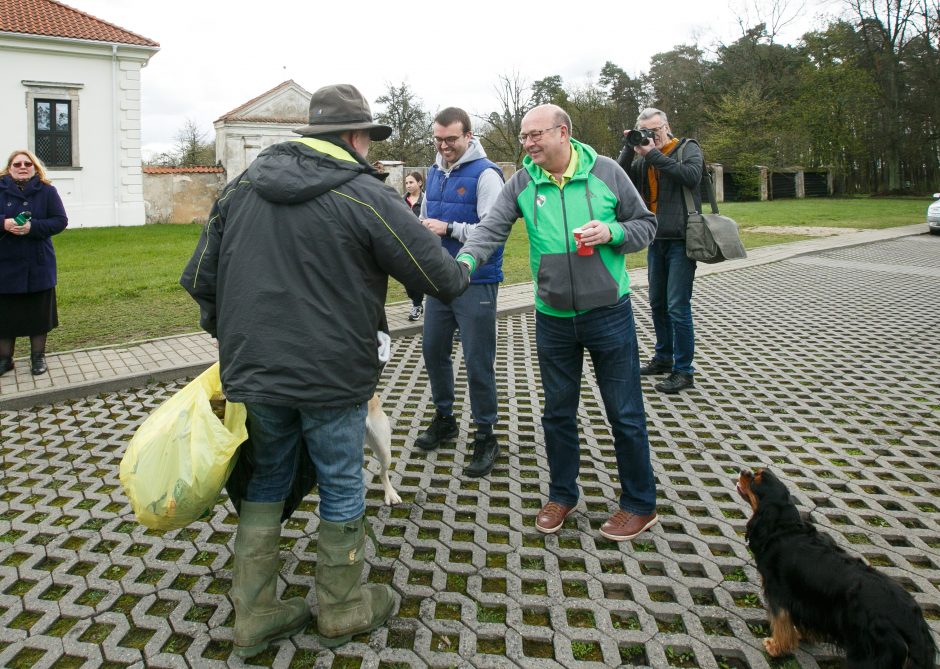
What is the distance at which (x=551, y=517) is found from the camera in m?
3.68

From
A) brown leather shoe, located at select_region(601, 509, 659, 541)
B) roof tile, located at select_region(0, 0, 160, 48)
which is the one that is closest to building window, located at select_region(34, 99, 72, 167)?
roof tile, located at select_region(0, 0, 160, 48)

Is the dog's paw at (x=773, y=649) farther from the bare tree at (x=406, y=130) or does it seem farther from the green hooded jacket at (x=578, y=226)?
the bare tree at (x=406, y=130)

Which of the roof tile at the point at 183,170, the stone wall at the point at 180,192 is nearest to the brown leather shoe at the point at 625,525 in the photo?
the stone wall at the point at 180,192

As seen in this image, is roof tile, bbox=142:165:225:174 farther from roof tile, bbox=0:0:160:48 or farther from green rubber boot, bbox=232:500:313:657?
green rubber boot, bbox=232:500:313:657

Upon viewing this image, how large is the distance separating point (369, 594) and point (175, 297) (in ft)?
29.6

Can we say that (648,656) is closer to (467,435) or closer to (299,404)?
(299,404)

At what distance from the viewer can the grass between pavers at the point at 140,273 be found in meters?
8.60

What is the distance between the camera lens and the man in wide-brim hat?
249cm

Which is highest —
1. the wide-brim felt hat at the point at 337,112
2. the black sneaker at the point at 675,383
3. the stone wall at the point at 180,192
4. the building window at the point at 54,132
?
the building window at the point at 54,132

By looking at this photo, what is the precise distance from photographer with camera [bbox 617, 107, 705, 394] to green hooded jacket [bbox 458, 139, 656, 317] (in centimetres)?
219

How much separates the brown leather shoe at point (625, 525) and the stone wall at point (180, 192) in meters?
25.2

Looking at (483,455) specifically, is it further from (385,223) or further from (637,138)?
(637,138)

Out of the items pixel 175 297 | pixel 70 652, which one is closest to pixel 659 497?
pixel 70 652

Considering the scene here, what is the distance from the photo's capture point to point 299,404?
8.32 feet
